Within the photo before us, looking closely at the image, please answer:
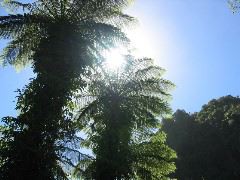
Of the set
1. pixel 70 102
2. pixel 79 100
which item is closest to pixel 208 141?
A: pixel 79 100

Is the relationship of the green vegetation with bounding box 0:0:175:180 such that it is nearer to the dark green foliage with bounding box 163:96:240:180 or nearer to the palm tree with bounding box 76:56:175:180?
the palm tree with bounding box 76:56:175:180

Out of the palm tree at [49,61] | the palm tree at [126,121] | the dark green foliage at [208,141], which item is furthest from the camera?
the dark green foliage at [208,141]

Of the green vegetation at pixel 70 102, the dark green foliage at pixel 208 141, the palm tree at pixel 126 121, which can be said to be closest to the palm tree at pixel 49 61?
the green vegetation at pixel 70 102

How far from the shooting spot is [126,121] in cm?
1870

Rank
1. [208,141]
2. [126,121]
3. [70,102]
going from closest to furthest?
[70,102]
[126,121]
[208,141]

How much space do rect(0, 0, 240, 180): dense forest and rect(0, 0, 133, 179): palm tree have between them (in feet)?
0.11

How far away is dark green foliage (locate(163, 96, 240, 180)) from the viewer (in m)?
34.7

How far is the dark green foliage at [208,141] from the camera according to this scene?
34688 millimetres

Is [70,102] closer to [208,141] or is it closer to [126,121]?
[126,121]

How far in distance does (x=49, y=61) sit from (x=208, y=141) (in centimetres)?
2468

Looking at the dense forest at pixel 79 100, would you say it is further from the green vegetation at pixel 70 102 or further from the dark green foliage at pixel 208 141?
the dark green foliage at pixel 208 141

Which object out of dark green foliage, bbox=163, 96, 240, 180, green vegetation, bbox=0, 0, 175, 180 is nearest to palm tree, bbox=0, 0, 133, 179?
green vegetation, bbox=0, 0, 175, 180

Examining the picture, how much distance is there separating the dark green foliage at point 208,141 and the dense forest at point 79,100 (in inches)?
612

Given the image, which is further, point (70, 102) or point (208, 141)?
point (208, 141)
